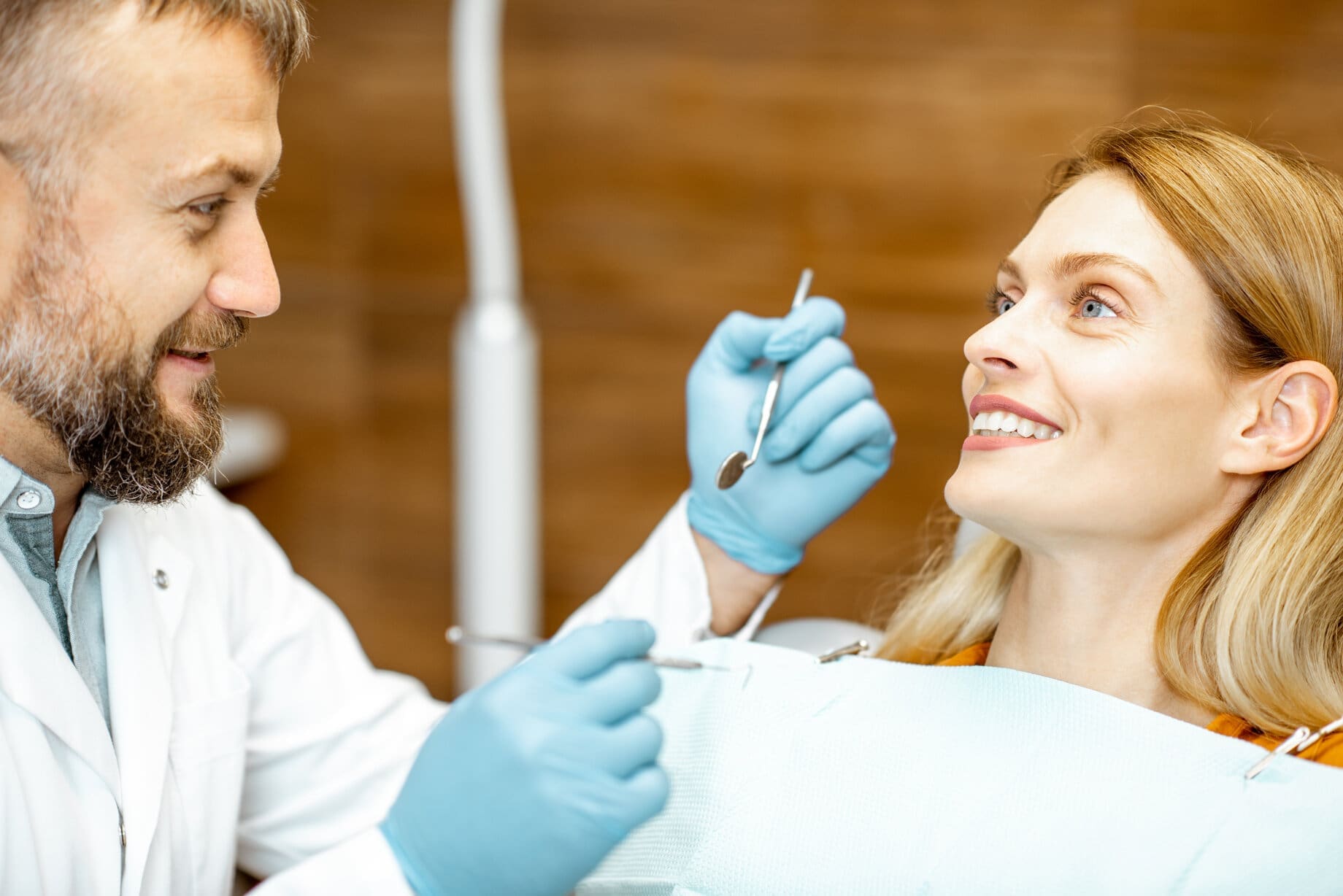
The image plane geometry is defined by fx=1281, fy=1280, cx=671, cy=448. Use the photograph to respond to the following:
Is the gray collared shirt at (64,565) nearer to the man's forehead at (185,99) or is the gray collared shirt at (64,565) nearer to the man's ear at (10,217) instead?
the man's ear at (10,217)

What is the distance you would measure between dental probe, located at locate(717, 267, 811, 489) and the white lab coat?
0.16 m

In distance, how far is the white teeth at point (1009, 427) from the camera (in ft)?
3.51

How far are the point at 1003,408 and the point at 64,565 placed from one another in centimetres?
82

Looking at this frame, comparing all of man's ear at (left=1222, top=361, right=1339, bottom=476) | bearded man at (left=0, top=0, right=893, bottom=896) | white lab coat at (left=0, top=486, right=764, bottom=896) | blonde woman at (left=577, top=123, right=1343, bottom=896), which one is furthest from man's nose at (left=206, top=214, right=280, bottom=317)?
man's ear at (left=1222, top=361, right=1339, bottom=476)

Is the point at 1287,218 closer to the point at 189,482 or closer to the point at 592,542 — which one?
the point at 189,482

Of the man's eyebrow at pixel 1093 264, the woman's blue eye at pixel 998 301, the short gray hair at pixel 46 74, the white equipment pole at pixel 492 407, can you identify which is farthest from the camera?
the white equipment pole at pixel 492 407

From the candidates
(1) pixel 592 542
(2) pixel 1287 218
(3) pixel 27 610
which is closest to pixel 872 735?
(2) pixel 1287 218

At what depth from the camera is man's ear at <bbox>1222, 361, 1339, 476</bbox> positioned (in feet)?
3.47

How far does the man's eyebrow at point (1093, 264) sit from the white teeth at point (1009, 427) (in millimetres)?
125

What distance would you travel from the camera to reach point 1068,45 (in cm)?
209

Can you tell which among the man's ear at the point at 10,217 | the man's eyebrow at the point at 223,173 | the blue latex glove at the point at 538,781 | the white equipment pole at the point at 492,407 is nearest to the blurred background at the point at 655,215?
the white equipment pole at the point at 492,407

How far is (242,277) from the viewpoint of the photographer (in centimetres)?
108

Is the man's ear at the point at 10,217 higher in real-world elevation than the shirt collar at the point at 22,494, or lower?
higher

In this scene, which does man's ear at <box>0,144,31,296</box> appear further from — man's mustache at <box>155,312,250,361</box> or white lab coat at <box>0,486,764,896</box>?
white lab coat at <box>0,486,764,896</box>
